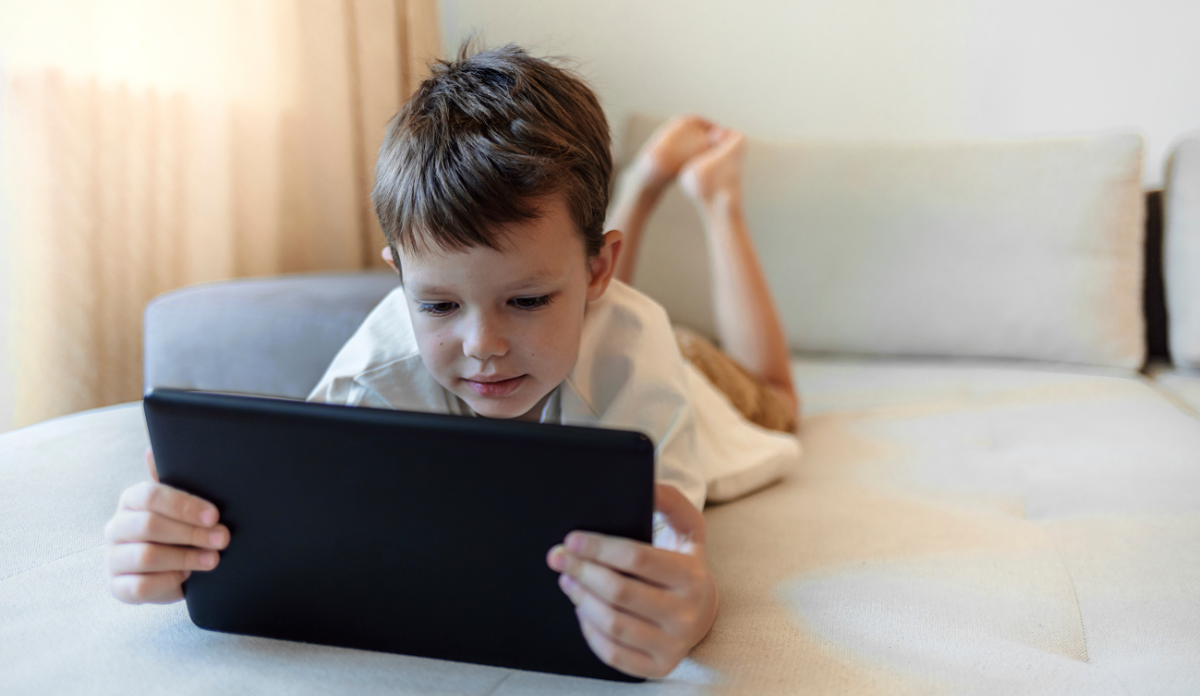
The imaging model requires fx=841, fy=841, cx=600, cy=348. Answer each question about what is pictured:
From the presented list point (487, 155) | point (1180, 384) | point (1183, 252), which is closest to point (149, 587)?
point (487, 155)

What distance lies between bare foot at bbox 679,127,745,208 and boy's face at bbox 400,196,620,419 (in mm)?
599

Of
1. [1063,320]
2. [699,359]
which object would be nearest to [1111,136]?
[1063,320]

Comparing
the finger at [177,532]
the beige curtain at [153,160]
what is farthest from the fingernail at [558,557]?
the beige curtain at [153,160]

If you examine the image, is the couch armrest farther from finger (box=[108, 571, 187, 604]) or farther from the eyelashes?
finger (box=[108, 571, 187, 604])

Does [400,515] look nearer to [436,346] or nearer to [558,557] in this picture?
[558,557]

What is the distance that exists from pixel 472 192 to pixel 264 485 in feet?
0.93

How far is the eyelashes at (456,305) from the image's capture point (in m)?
0.73

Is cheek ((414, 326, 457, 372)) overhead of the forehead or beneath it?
beneath

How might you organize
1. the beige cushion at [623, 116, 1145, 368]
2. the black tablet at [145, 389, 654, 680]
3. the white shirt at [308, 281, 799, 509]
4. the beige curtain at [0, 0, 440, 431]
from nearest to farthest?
the black tablet at [145, 389, 654, 680] < the white shirt at [308, 281, 799, 509] < the beige curtain at [0, 0, 440, 431] < the beige cushion at [623, 116, 1145, 368]

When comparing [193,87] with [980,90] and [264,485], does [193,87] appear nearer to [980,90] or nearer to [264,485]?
[264,485]

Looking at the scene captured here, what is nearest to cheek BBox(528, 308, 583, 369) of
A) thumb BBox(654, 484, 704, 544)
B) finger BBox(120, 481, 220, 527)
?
thumb BBox(654, 484, 704, 544)

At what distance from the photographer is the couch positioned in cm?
57

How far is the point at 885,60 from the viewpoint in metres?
2.07

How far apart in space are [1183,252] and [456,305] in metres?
1.41
